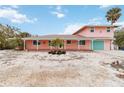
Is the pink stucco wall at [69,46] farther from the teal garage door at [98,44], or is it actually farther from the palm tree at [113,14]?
the palm tree at [113,14]

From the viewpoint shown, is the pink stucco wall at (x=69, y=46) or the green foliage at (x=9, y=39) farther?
the green foliage at (x=9, y=39)

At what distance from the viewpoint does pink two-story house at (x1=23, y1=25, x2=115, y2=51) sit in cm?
2834

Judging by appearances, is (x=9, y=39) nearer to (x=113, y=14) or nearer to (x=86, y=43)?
(x=86, y=43)

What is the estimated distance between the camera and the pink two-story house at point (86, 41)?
28.3 metres

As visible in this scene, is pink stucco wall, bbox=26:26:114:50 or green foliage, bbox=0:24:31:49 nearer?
pink stucco wall, bbox=26:26:114:50

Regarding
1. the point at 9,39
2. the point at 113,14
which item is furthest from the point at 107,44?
the point at 9,39

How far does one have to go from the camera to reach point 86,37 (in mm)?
28938

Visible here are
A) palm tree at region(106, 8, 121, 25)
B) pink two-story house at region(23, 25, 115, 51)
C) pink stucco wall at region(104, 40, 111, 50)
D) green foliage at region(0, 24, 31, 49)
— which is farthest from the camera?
palm tree at region(106, 8, 121, 25)

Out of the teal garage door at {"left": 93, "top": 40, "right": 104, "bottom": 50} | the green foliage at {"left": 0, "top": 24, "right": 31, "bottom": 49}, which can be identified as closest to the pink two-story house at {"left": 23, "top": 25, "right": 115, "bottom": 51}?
the teal garage door at {"left": 93, "top": 40, "right": 104, "bottom": 50}

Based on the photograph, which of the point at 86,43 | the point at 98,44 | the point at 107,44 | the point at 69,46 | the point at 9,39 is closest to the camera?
the point at 69,46

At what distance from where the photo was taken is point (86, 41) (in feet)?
94.9

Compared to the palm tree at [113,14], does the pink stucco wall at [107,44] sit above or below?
below

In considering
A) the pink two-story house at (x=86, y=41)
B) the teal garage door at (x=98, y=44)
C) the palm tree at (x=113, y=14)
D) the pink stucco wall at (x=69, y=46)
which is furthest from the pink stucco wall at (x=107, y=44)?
the palm tree at (x=113, y=14)

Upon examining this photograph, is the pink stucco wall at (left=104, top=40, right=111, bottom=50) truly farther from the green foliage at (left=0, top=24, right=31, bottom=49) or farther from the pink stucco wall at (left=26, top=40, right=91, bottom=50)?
the green foliage at (left=0, top=24, right=31, bottom=49)
